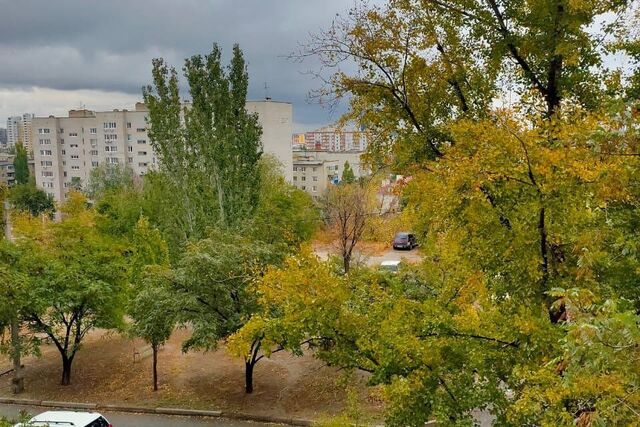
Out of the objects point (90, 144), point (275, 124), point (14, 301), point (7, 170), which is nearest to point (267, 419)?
point (14, 301)

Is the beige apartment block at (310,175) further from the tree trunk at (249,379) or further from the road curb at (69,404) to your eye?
the road curb at (69,404)

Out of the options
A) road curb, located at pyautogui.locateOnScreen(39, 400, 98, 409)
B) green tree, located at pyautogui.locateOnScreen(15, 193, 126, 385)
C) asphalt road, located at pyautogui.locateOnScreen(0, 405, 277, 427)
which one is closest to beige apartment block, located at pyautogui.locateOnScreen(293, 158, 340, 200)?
green tree, located at pyautogui.locateOnScreen(15, 193, 126, 385)

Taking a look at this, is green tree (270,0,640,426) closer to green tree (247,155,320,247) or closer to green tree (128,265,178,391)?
green tree (128,265,178,391)

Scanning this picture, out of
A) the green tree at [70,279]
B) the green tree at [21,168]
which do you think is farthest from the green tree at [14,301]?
the green tree at [21,168]

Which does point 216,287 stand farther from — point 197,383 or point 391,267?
point 391,267

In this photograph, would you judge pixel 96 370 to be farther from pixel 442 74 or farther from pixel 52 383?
pixel 442 74

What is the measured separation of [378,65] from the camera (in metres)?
6.81

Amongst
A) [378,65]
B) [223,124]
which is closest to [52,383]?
[223,124]

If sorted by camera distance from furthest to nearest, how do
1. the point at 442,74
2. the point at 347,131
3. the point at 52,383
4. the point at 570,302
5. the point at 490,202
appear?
the point at 52,383
the point at 347,131
the point at 442,74
the point at 490,202
the point at 570,302

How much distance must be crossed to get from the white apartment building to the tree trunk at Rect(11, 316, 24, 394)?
129 feet

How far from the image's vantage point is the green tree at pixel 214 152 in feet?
71.2

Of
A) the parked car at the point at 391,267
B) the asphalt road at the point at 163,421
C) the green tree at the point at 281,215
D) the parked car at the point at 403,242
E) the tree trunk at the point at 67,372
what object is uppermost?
the green tree at the point at 281,215

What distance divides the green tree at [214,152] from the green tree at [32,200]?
132 ft

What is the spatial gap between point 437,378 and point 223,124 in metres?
17.8
